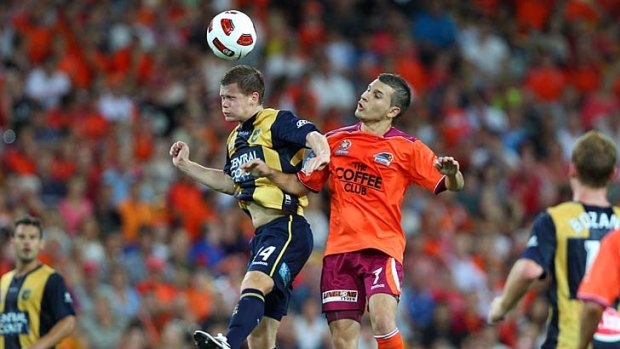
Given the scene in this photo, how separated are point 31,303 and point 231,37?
305 cm

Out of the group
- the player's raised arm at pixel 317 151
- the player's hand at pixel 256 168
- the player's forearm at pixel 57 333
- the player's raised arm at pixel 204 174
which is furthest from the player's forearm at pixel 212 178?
the player's forearm at pixel 57 333

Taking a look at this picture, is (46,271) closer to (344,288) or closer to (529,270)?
(344,288)

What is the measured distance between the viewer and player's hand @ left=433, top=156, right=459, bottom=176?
8391 mm

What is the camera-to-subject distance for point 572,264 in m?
6.96

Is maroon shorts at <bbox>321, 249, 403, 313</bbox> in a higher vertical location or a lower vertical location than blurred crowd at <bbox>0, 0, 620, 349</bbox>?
lower

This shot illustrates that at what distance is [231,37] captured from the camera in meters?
8.91

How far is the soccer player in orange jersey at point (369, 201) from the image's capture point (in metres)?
8.68

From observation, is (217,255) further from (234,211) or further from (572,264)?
(572,264)

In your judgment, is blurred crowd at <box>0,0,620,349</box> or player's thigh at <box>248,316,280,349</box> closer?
player's thigh at <box>248,316,280,349</box>

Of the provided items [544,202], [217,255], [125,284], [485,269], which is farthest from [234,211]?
[544,202]

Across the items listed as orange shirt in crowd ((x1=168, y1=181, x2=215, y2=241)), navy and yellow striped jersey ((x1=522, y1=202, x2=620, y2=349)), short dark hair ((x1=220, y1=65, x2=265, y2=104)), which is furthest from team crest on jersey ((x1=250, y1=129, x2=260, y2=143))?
orange shirt in crowd ((x1=168, y1=181, x2=215, y2=241))

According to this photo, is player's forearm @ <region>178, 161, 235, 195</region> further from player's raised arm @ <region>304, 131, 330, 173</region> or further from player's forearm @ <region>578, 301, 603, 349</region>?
player's forearm @ <region>578, 301, 603, 349</region>

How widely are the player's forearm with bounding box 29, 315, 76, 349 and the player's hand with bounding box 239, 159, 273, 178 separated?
2.65m

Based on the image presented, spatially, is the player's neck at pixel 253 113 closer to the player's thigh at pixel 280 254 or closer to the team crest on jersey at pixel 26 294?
the player's thigh at pixel 280 254
